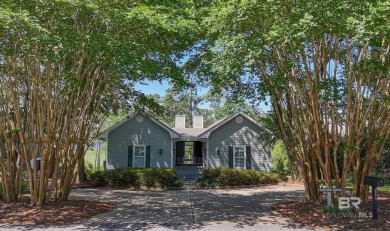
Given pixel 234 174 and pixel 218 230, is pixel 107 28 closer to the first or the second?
pixel 218 230

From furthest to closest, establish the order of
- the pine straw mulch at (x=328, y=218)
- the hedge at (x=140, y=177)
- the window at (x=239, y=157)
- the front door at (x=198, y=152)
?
the front door at (x=198, y=152) < the window at (x=239, y=157) < the hedge at (x=140, y=177) < the pine straw mulch at (x=328, y=218)

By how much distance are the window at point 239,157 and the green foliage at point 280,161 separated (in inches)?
73.5

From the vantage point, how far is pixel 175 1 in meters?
8.71

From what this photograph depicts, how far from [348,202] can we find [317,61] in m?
3.63

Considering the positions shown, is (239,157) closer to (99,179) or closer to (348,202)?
(99,179)

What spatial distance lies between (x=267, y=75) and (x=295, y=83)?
107 centimetres

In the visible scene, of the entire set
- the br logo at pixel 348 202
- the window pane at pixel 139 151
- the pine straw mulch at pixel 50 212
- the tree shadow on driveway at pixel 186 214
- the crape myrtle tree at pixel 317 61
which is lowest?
the tree shadow on driveway at pixel 186 214

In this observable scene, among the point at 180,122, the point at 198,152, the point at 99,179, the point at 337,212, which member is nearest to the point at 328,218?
the point at 337,212

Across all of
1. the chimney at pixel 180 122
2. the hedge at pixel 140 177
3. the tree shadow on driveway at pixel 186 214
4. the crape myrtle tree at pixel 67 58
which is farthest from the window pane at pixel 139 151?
the crape myrtle tree at pixel 67 58

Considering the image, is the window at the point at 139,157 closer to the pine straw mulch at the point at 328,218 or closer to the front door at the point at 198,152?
the front door at the point at 198,152

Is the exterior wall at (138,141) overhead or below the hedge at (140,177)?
overhead

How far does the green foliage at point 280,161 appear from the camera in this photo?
19.6m

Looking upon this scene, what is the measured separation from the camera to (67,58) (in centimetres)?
914

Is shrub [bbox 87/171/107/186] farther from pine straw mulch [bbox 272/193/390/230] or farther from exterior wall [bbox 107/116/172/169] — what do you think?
pine straw mulch [bbox 272/193/390/230]
